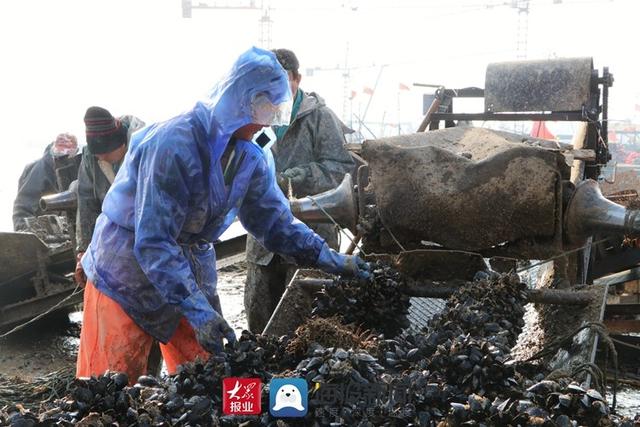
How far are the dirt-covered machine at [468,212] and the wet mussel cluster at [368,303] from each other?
0.20 meters

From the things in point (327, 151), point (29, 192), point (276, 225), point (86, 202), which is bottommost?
point (29, 192)

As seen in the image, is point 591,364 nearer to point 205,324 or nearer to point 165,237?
point 205,324

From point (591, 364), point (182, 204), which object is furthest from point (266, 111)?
point (591, 364)

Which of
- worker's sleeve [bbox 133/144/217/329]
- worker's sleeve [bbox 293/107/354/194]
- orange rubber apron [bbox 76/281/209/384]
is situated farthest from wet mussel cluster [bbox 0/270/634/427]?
worker's sleeve [bbox 293/107/354/194]

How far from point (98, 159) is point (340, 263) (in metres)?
2.27

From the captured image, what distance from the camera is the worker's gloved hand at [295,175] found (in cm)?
476

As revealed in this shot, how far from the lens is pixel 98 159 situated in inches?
203

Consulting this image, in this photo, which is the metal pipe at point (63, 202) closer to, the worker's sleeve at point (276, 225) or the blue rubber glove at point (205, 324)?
the worker's sleeve at point (276, 225)

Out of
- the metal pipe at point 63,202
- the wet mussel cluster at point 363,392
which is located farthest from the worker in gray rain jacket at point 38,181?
the wet mussel cluster at point 363,392

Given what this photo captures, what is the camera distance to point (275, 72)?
122 inches

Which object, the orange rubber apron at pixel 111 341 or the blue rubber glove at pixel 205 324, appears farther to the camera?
the orange rubber apron at pixel 111 341

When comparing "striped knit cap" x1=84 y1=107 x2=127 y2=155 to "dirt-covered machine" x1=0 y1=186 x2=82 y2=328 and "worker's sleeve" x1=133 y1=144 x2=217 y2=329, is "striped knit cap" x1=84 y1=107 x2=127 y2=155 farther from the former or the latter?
"worker's sleeve" x1=133 y1=144 x2=217 y2=329

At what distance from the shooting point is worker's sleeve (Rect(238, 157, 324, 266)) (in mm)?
3512

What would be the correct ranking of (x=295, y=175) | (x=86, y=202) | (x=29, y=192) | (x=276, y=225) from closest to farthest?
(x=276, y=225)
(x=295, y=175)
(x=86, y=202)
(x=29, y=192)
